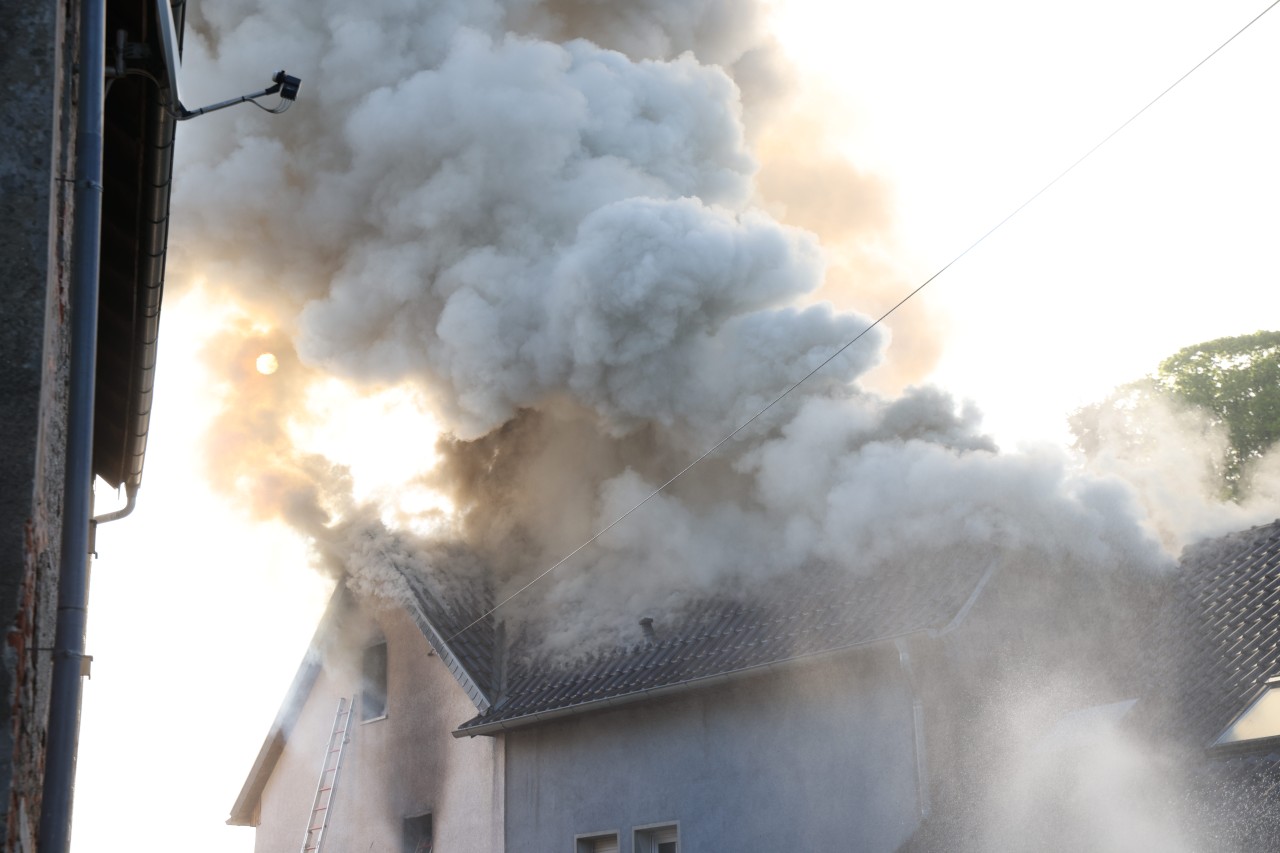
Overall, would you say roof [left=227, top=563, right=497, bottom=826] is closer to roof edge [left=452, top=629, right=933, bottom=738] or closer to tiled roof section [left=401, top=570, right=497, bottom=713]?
tiled roof section [left=401, top=570, right=497, bottom=713]

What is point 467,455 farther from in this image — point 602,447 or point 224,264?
point 224,264

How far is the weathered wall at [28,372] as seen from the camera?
418 centimetres

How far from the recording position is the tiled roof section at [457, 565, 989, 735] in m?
12.2

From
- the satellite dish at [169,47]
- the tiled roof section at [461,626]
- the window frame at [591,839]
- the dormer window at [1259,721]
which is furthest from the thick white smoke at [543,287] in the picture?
the satellite dish at [169,47]

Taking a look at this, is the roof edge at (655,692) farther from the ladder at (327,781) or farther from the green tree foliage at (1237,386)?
the green tree foliage at (1237,386)

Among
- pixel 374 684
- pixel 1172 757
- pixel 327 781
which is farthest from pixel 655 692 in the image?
pixel 327 781

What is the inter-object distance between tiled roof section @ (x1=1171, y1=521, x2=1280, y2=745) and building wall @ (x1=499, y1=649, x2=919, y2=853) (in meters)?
2.39

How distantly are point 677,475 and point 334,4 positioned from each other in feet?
26.6

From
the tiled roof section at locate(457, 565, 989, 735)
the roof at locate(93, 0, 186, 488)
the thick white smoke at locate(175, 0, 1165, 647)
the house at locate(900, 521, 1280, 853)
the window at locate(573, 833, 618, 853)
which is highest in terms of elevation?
the thick white smoke at locate(175, 0, 1165, 647)

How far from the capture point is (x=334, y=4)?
18.5 m

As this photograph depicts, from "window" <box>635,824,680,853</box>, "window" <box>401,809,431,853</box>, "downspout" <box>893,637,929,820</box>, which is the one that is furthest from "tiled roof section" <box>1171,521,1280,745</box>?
"window" <box>401,809,431,853</box>

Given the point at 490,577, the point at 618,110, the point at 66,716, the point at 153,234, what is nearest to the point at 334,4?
the point at 618,110

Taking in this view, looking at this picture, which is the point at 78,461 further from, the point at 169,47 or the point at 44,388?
the point at 169,47

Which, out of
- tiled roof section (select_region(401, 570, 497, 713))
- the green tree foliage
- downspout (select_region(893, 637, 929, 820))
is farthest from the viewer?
the green tree foliage
